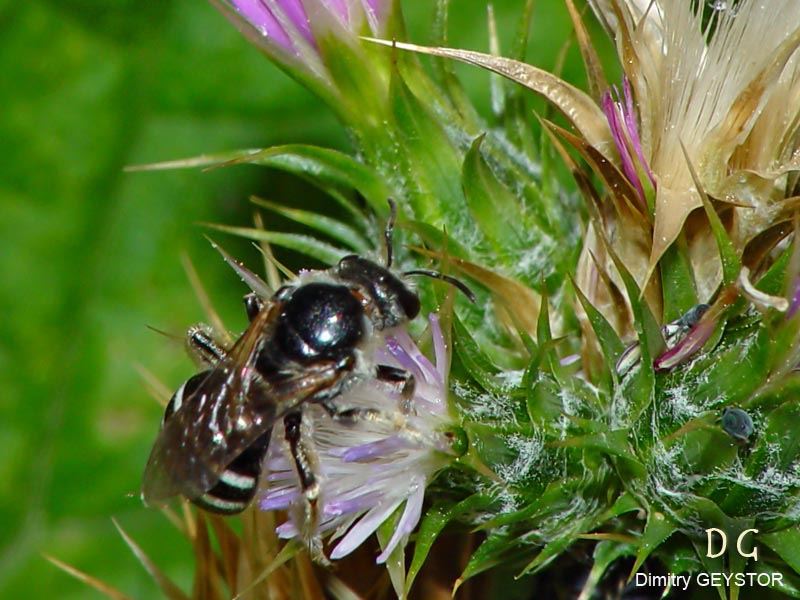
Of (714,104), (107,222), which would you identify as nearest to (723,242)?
(714,104)

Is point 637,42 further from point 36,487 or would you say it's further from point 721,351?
point 36,487

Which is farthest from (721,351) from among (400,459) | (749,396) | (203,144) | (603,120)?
(203,144)

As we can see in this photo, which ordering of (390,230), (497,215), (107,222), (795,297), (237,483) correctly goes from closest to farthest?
(795,297) < (237,483) < (390,230) < (497,215) < (107,222)

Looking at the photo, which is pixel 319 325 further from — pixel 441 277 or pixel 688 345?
pixel 688 345

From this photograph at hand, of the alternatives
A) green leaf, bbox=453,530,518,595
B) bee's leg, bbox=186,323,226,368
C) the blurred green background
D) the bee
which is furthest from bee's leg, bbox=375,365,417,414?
the blurred green background

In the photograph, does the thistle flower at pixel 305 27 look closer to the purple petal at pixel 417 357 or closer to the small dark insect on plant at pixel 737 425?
the purple petal at pixel 417 357

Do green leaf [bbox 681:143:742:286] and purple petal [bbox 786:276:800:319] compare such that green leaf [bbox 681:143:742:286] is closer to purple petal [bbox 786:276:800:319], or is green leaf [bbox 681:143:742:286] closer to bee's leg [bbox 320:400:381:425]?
purple petal [bbox 786:276:800:319]
